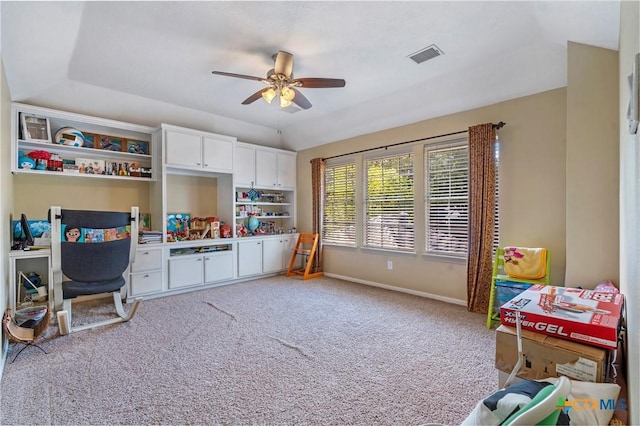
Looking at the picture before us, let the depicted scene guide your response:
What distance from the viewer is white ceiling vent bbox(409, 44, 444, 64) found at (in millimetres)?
2945

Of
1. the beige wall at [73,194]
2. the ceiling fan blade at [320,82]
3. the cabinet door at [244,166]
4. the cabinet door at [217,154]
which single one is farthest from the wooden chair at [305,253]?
the ceiling fan blade at [320,82]

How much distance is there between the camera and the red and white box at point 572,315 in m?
1.05

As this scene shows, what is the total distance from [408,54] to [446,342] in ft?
9.42

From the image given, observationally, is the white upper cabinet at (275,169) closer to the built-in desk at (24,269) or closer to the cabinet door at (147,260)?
the cabinet door at (147,260)

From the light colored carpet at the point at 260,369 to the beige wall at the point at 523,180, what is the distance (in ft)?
1.96

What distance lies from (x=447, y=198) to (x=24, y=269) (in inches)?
212

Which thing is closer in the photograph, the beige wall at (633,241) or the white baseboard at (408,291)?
the beige wall at (633,241)

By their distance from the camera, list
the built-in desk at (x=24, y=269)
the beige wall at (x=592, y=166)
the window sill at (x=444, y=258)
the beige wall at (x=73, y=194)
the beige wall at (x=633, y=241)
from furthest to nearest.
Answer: the window sill at (x=444, y=258) < the beige wall at (x=73, y=194) < the built-in desk at (x=24, y=269) < the beige wall at (x=592, y=166) < the beige wall at (x=633, y=241)

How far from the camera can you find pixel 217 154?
485 centimetres

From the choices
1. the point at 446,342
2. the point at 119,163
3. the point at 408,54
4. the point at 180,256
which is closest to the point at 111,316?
the point at 180,256

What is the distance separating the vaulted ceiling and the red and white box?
78.0 inches

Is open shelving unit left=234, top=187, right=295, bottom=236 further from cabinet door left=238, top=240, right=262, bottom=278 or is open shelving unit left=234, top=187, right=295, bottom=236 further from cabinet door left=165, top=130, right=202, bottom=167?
cabinet door left=165, top=130, right=202, bottom=167

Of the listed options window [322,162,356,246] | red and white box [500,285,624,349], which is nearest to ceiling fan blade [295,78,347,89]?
window [322,162,356,246]

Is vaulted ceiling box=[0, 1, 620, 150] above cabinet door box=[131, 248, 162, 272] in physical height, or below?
above
